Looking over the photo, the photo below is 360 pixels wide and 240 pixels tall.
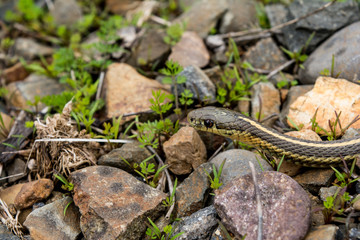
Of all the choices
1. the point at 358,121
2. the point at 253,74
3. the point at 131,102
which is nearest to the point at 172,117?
the point at 131,102

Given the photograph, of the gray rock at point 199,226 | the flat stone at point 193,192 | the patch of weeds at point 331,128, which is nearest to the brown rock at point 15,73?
the flat stone at point 193,192

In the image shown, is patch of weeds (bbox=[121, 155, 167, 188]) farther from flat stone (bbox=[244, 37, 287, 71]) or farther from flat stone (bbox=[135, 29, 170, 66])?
flat stone (bbox=[244, 37, 287, 71])

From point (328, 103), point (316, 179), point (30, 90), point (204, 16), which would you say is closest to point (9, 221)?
point (30, 90)

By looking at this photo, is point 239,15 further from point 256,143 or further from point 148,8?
point 256,143

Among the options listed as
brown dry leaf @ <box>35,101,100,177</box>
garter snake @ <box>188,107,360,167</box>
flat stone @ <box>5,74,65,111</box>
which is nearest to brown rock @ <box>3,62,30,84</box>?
flat stone @ <box>5,74,65,111</box>

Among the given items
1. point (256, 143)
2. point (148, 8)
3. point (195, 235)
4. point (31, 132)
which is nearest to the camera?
point (195, 235)

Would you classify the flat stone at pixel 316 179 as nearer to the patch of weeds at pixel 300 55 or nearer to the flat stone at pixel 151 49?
the patch of weeds at pixel 300 55
